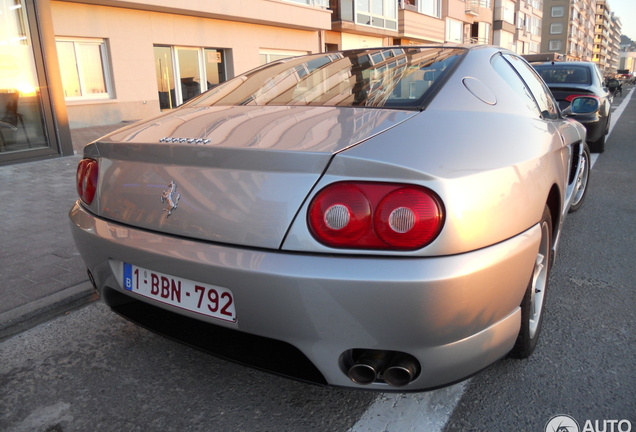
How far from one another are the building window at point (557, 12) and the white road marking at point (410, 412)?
294 feet

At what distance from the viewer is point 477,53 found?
2.45 m

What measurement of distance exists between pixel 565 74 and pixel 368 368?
816 centimetres

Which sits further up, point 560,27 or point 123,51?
point 560,27

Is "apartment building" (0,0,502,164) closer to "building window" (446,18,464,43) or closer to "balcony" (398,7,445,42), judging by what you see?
"balcony" (398,7,445,42)

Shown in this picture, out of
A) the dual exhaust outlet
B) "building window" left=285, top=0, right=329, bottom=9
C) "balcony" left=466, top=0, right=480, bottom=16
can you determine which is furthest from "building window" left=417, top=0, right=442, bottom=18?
the dual exhaust outlet

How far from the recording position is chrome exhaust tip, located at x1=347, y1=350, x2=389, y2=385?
1.50 m

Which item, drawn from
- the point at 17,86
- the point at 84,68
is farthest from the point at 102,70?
the point at 17,86

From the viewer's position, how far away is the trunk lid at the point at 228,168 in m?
1.50

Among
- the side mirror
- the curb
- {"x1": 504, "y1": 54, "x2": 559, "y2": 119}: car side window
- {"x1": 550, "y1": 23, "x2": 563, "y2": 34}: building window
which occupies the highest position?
{"x1": 550, "y1": 23, "x2": 563, "y2": 34}: building window

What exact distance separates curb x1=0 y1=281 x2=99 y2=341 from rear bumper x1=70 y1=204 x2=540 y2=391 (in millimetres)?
1518

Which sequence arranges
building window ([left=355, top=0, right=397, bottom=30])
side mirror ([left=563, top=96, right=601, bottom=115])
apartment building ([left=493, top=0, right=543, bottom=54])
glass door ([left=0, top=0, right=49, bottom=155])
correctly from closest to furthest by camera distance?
side mirror ([left=563, top=96, right=601, bottom=115]) → glass door ([left=0, top=0, right=49, bottom=155]) → building window ([left=355, top=0, right=397, bottom=30]) → apartment building ([left=493, top=0, right=543, bottom=54])

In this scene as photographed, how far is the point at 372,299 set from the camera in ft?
4.61

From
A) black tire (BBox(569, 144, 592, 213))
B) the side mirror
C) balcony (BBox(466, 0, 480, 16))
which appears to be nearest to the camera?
the side mirror

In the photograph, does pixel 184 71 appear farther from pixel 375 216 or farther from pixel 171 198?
pixel 375 216
